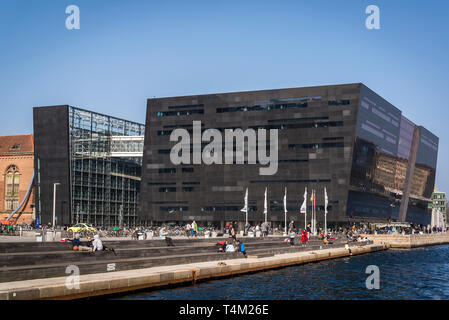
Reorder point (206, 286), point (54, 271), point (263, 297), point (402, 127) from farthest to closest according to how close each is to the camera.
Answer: point (402, 127) < point (206, 286) < point (263, 297) < point (54, 271)

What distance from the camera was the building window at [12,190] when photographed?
4518 inches

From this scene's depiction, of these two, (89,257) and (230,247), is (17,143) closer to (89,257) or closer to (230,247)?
(230,247)

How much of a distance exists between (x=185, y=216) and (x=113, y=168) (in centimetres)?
1775

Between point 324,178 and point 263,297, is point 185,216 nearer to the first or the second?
point 324,178

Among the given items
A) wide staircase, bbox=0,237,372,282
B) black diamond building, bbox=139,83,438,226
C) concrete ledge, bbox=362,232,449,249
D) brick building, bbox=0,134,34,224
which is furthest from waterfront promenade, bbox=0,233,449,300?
brick building, bbox=0,134,34,224

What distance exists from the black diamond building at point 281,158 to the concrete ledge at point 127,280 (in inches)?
2790

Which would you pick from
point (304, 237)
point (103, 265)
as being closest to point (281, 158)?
point (304, 237)

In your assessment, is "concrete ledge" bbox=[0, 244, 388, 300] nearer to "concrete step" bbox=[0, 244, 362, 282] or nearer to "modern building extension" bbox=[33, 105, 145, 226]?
"concrete step" bbox=[0, 244, 362, 282]

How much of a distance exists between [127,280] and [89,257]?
6.21 meters

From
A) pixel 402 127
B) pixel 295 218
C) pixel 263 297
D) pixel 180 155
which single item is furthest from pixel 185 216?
pixel 263 297

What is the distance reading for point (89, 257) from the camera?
33344 millimetres

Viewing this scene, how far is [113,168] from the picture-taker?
121375 millimetres

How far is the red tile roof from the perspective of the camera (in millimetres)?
116812

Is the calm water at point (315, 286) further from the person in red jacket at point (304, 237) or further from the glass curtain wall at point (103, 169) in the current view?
the glass curtain wall at point (103, 169)
